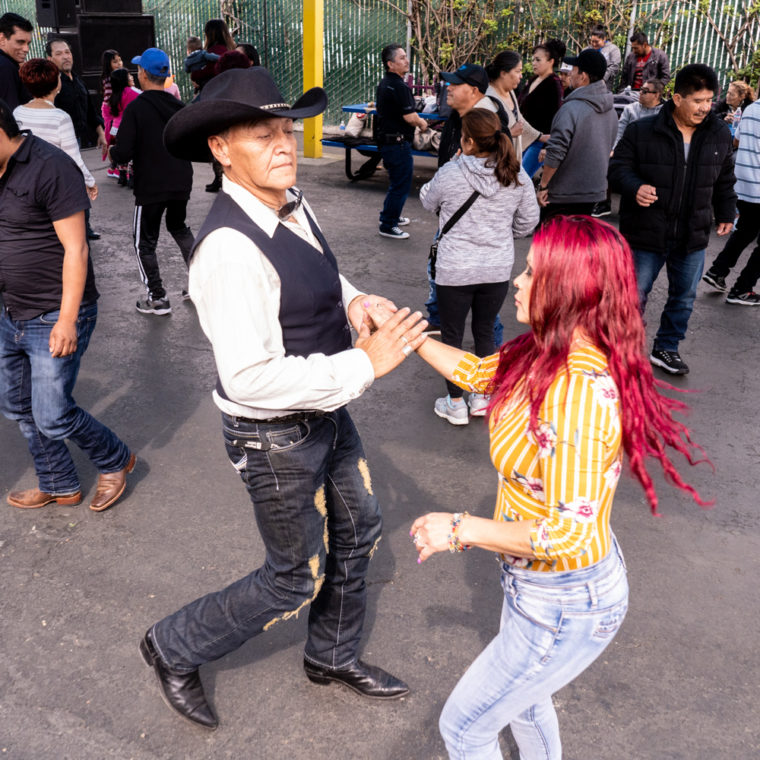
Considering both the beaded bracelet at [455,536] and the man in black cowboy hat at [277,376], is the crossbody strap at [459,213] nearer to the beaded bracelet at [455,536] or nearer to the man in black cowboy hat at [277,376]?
the man in black cowboy hat at [277,376]

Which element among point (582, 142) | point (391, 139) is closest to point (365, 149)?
point (391, 139)

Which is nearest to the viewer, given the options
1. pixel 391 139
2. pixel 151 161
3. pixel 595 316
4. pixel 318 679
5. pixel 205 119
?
pixel 595 316

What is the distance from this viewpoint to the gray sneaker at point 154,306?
6.39 meters

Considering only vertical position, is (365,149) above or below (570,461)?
below

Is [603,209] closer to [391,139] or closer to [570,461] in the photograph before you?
[391,139]

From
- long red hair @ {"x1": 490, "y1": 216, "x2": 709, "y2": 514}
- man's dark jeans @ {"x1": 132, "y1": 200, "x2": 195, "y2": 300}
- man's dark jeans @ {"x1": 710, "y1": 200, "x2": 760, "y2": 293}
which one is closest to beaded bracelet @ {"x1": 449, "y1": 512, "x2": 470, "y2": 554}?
long red hair @ {"x1": 490, "y1": 216, "x2": 709, "y2": 514}

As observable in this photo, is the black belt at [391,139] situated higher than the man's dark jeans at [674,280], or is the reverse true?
the black belt at [391,139]

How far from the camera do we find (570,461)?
5.66 feet

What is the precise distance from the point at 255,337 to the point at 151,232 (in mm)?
4532

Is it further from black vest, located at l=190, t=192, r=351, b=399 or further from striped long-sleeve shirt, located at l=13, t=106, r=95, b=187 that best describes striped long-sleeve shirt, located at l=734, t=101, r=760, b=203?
black vest, located at l=190, t=192, r=351, b=399

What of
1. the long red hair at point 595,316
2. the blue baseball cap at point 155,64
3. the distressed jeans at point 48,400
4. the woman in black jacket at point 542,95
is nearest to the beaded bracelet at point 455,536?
the long red hair at point 595,316

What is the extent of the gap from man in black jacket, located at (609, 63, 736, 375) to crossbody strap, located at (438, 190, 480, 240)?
54.4 inches

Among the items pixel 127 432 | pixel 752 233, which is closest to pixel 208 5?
pixel 752 233

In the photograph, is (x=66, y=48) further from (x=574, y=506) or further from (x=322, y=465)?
(x=574, y=506)
